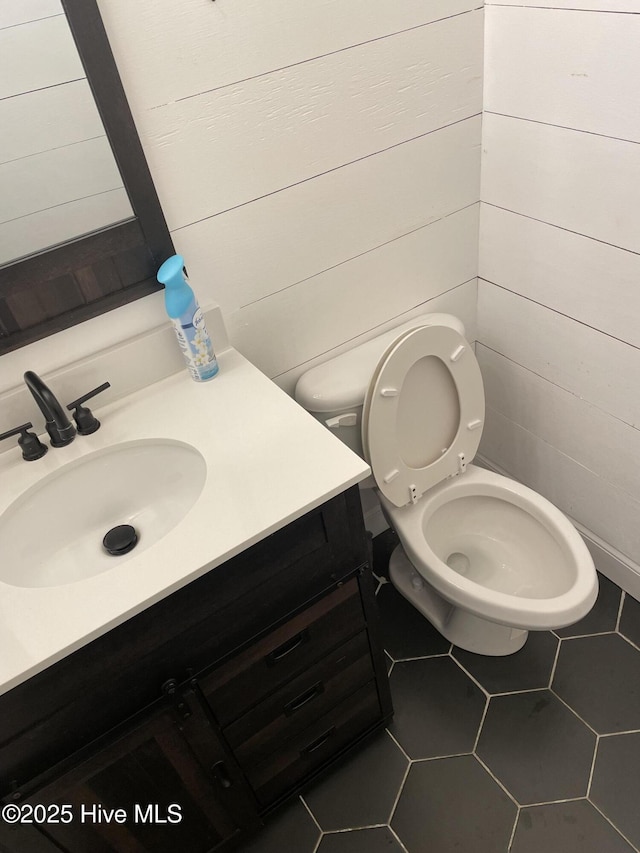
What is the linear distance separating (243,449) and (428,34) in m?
0.94

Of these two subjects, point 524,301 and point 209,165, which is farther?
point 524,301

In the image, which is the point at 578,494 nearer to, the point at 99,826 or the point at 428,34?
the point at 428,34

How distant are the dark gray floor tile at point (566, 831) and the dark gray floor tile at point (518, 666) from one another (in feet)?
0.91

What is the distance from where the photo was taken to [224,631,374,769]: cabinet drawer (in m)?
1.23

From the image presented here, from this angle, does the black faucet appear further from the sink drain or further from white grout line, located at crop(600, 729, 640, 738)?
white grout line, located at crop(600, 729, 640, 738)

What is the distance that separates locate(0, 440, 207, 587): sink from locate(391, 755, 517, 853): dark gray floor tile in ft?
2.88

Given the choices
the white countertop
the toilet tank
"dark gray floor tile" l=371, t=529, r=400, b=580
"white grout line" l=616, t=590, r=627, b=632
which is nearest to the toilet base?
"dark gray floor tile" l=371, t=529, r=400, b=580

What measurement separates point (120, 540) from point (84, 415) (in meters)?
0.25

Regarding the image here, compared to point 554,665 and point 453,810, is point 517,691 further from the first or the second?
point 453,810

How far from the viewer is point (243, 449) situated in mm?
1119

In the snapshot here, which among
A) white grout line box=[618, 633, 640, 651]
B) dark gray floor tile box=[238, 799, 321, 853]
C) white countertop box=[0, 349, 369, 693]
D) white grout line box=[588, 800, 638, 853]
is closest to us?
white countertop box=[0, 349, 369, 693]

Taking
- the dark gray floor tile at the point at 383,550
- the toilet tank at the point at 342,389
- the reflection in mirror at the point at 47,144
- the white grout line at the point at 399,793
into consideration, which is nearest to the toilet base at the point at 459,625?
the dark gray floor tile at the point at 383,550

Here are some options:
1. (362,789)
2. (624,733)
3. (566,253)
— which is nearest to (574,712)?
(624,733)

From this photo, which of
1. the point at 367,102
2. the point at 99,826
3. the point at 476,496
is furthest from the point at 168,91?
the point at 99,826
